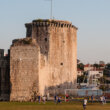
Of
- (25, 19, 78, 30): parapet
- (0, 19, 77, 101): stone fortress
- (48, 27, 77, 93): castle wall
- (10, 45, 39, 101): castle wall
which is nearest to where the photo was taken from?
(10, 45, 39, 101): castle wall

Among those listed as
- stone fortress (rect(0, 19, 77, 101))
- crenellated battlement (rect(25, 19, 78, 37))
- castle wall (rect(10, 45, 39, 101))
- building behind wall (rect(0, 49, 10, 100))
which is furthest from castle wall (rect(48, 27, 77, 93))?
castle wall (rect(10, 45, 39, 101))

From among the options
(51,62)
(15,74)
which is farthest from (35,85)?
(51,62)

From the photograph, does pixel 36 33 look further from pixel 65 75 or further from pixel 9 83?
pixel 9 83

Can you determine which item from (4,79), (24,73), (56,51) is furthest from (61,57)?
(24,73)

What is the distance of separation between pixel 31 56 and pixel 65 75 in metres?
12.8

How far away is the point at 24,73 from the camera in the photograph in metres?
42.7

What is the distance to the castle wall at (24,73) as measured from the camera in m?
42.5

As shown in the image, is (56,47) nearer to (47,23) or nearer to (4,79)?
(47,23)

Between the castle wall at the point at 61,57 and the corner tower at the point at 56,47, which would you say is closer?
the corner tower at the point at 56,47

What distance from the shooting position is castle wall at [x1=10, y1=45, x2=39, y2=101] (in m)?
42.5

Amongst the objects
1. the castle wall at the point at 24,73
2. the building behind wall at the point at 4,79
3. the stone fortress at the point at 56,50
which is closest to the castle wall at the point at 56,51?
the stone fortress at the point at 56,50

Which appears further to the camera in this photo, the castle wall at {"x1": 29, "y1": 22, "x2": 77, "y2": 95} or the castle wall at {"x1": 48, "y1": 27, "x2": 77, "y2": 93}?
the castle wall at {"x1": 48, "y1": 27, "x2": 77, "y2": 93}

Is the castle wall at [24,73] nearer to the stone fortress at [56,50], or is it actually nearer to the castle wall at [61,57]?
the stone fortress at [56,50]

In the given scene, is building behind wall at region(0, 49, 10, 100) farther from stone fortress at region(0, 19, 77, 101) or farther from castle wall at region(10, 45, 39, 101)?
stone fortress at region(0, 19, 77, 101)
